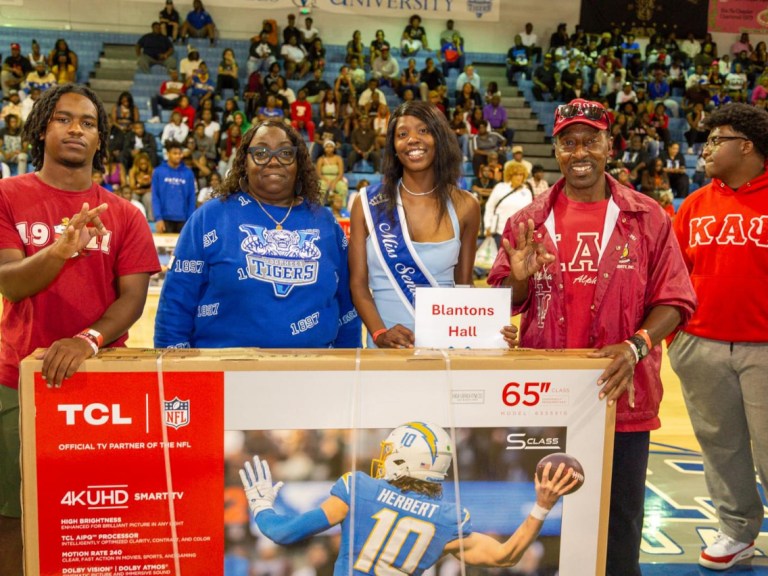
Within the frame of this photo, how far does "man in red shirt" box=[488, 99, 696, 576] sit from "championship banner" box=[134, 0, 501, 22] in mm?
16016

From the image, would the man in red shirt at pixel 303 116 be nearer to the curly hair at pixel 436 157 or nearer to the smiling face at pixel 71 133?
the curly hair at pixel 436 157

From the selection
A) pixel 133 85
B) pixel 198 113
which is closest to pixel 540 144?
pixel 198 113

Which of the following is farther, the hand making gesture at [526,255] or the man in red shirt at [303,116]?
the man in red shirt at [303,116]

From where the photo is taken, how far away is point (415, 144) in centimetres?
268

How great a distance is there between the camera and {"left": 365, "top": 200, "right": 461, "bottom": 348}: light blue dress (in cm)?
264

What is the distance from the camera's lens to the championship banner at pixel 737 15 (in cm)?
1859

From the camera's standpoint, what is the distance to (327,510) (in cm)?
191

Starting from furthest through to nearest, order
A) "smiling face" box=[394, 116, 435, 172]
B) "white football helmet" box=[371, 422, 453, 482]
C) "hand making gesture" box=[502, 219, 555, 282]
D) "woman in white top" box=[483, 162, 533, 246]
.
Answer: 1. "woman in white top" box=[483, 162, 533, 246]
2. "smiling face" box=[394, 116, 435, 172]
3. "hand making gesture" box=[502, 219, 555, 282]
4. "white football helmet" box=[371, 422, 453, 482]

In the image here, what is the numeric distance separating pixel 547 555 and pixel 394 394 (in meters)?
0.62

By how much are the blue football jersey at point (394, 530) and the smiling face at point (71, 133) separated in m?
1.36

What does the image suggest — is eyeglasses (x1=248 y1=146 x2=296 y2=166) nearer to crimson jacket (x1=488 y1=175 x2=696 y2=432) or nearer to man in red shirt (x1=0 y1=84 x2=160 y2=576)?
man in red shirt (x1=0 y1=84 x2=160 y2=576)

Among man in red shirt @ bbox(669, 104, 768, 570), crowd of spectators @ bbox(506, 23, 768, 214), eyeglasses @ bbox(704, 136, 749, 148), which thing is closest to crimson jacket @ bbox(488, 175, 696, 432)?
man in red shirt @ bbox(669, 104, 768, 570)

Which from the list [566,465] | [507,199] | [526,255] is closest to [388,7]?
[507,199]

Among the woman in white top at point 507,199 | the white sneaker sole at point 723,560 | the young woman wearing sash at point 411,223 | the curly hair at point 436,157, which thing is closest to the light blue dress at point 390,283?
the young woman wearing sash at point 411,223
